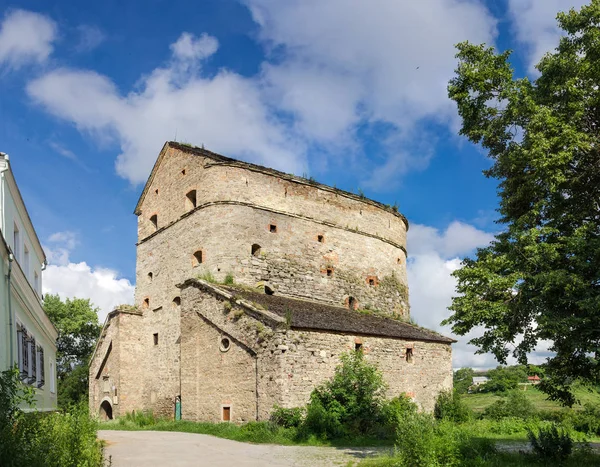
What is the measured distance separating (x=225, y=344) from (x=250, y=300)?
6.36 feet

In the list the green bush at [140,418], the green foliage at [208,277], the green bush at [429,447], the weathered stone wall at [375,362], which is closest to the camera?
the green bush at [429,447]

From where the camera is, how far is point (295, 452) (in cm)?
1416

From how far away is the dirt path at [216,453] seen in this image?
12.0 metres

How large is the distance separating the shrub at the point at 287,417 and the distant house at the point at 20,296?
6993 mm

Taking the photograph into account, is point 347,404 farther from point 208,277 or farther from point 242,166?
point 242,166

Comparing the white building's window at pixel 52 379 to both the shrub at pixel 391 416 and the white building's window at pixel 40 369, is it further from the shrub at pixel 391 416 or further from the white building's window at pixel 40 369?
the shrub at pixel 391 416

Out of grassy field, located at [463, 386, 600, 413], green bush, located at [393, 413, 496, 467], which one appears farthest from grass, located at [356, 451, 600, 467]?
grassy field, located at [463, 386, 600, 413]

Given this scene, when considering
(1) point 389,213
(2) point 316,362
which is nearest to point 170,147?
(1) point 389,213

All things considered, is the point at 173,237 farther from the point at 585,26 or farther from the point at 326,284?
the point at 585,26

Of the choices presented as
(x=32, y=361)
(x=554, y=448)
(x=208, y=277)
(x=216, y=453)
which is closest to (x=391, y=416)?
(x=216, y=453)

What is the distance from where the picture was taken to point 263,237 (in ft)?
85.2

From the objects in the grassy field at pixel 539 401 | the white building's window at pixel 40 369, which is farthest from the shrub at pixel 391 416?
the white building's window at pixel 40 369

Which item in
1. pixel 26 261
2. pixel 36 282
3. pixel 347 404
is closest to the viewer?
pixel 26 261

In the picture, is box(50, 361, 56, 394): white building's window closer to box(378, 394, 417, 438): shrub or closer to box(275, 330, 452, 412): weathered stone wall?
box(275, 330, 452, 412): weathered stone wall
